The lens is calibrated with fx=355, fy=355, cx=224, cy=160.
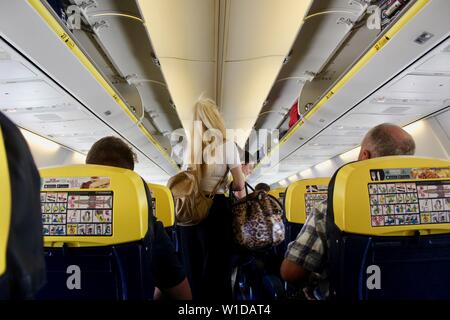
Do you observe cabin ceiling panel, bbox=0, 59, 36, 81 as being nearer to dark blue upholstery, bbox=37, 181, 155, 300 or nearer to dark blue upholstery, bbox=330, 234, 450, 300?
dark blue upholstery, bbox=37, 181, 155, 300

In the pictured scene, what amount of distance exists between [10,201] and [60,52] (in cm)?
290

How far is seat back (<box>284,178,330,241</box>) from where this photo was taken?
3.45 meters

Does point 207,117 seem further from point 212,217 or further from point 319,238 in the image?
point 319,238

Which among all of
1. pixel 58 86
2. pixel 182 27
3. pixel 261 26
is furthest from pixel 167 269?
pixel 182 27

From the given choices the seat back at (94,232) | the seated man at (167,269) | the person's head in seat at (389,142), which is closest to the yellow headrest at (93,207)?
the seat back at (94,232)

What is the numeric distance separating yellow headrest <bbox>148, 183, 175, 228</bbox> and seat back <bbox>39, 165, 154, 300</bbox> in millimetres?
1027

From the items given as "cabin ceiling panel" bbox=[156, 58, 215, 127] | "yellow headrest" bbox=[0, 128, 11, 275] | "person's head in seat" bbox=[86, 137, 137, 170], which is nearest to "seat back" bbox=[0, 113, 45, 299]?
"yellow headrest" bbox=[0, 128, 11, 275]

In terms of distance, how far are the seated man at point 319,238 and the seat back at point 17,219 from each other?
154 cm

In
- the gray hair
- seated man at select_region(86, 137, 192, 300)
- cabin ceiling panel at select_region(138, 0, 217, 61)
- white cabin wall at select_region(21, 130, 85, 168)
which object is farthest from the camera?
white cabin wall at select_region(21, 130, 85, 168)

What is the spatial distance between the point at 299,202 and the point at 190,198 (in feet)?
4.93

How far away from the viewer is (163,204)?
2605mm

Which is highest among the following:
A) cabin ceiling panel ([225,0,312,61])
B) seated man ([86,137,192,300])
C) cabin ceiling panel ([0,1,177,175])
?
cabin ceiling panel ([225,0,312,61])

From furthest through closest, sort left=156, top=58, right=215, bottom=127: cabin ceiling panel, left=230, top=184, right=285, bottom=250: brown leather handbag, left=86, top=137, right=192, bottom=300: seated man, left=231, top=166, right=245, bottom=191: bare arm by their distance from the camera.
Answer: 1. left=156, top=58, right=215, bottom=127: cabin ceiling panel
2. left=231, top=166, right=245, bottom=191: bare arm
3. left=230, top=184, right=285, bottom=250: brown leather handbag
4. left=86, top=137, right=192, bottom=300: seated man

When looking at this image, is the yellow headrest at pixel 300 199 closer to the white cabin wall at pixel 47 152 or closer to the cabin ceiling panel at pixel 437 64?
the cabin ceiling panel at pixel 437 64
